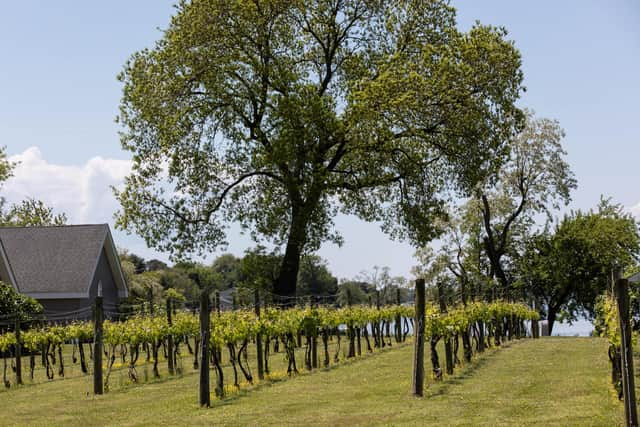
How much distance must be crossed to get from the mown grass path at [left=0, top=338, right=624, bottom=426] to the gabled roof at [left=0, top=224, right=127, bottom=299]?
1954 centimetres

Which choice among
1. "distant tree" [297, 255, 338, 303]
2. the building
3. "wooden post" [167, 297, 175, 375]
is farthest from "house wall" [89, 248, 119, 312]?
"distant tree" [297, 255, 338, 303]

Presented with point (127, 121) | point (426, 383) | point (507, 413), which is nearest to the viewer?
point (507, 413)

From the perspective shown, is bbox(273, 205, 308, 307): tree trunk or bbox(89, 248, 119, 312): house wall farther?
bbox(89, 248, 119, 312): house wall

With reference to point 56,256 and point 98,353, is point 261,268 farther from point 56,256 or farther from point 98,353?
point 98,353

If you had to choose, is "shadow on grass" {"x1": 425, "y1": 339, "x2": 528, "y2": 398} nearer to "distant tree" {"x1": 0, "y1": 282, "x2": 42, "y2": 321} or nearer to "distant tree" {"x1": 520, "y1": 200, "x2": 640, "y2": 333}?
"distant tree" {"x1": 0, "y1": 282, "x2": 42, "y2": 321}

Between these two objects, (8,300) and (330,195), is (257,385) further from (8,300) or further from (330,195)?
(330,195)

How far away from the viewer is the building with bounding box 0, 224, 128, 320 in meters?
40.4

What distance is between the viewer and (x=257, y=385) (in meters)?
18.8

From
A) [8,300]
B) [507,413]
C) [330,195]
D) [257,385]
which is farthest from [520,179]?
[507,413]

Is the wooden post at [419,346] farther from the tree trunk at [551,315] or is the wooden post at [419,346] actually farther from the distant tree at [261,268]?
the tree trunk at [551,315]

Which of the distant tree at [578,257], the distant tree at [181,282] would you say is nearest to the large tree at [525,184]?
the distant tree at [578,257]

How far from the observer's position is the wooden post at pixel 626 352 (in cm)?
1101

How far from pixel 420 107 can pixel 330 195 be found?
22.9 feet

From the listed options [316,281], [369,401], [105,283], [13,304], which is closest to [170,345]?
[369,401]
